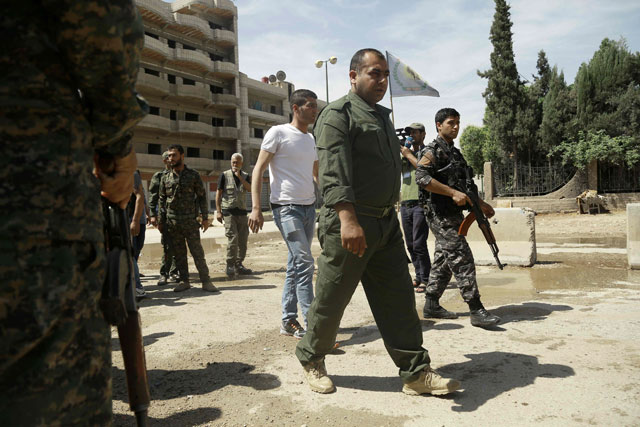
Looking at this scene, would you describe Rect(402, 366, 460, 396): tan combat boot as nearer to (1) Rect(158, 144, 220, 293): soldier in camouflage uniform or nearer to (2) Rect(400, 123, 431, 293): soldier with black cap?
(2) Rect(400, 123, 431, 293): soldier with black cap

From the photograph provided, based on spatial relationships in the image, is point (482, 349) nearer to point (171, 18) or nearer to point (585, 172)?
point (585, 172)

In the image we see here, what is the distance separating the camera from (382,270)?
2812 millimetres

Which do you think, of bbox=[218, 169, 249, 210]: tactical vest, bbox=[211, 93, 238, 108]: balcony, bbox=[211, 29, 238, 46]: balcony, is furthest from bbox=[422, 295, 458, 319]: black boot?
bbox=[211, 29, 238, 46]: balcony

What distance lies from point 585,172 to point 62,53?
82.3 ft

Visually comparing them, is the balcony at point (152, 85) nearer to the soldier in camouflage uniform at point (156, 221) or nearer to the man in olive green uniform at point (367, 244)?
the soldier in camouflage uniform at point (156, 221)

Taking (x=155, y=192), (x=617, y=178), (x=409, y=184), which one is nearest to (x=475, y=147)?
(x=617, y=178)

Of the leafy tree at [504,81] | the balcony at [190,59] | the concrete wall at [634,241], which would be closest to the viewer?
the concrete wall at [634,241]

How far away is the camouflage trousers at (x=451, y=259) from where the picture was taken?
426 cm

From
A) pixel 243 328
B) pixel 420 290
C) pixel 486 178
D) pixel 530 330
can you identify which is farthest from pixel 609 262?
pixel 486 178

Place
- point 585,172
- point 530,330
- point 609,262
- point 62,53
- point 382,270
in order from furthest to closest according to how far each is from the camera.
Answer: point 585,172 → point 609,262 → point 530,330 → point 382,270 → point 62,53

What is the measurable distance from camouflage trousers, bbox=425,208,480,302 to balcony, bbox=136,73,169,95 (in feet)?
115

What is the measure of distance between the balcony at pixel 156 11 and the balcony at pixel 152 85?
175 inches

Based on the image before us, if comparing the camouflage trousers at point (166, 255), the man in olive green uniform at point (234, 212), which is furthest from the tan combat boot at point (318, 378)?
the man in olive green uniform at point (234, 212)

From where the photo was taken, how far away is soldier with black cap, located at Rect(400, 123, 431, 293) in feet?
19.7
